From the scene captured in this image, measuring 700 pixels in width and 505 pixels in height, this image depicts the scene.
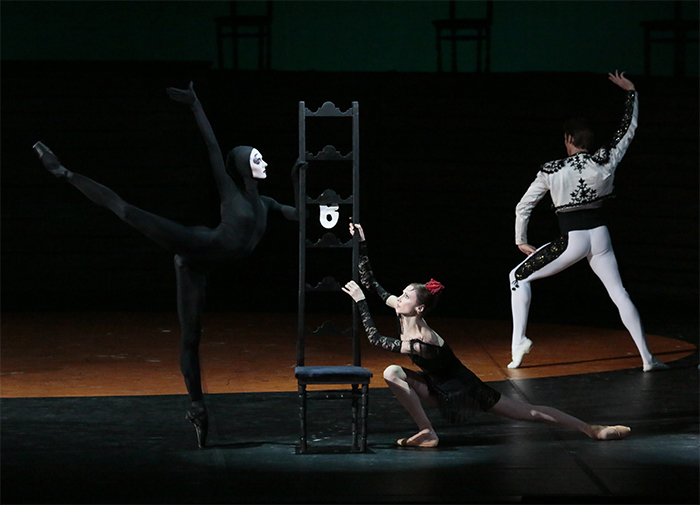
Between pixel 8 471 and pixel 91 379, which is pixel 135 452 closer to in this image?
pixel 8 471

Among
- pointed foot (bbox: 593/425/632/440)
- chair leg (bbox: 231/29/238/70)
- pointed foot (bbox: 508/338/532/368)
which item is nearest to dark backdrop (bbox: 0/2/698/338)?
chair leg (bbox: 231/29/238/70)

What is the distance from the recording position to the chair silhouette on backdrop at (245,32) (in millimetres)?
10227

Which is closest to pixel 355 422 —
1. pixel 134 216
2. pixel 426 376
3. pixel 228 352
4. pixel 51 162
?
pixel 426 376

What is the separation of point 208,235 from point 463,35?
567 centimetres

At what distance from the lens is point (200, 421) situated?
5344 millimetres

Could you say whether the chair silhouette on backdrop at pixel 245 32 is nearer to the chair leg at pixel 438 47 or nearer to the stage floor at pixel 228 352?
the chair leg at pixel 438 47

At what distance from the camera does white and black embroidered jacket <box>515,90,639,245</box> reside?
723 cm

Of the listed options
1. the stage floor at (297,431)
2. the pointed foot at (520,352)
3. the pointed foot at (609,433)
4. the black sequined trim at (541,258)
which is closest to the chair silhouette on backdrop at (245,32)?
the stage floor at (297,431)

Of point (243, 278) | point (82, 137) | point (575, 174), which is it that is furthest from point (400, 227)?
point (575, 174)

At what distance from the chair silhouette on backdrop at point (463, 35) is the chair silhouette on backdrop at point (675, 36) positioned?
1.30 metres

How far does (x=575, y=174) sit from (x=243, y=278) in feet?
A: 14.9

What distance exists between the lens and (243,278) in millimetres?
11086

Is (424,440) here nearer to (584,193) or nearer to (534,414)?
(534,414)

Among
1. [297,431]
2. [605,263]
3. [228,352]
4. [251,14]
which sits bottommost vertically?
[297,431]
